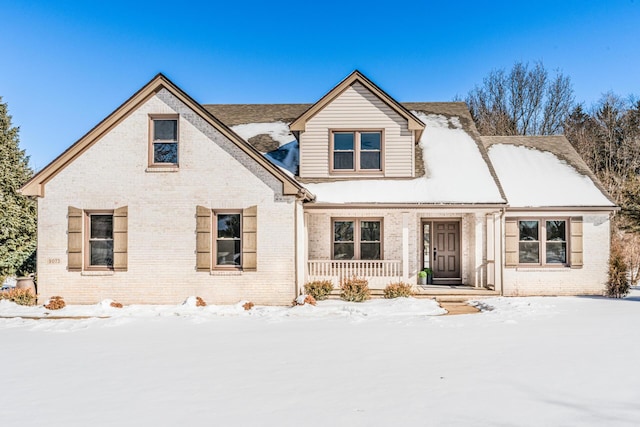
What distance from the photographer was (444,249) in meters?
16.6

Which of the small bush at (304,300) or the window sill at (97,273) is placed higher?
the window sill at (97,273)


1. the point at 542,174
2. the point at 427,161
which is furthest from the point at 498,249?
the point at 427,161

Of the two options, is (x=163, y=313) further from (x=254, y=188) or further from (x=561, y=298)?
(x=561, y=298)

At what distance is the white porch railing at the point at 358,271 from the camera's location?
47.8 feet

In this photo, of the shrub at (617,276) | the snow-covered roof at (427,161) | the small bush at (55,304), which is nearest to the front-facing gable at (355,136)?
the snow-covered roof at (427,161)

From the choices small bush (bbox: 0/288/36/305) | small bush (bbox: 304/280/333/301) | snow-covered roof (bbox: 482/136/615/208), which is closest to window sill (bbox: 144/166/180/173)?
small bush (bbox: 0/288/36/305)

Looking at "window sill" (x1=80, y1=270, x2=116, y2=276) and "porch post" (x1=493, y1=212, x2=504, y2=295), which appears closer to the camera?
"window sill" (x1=80, y1=270, x2=116, y2=276)

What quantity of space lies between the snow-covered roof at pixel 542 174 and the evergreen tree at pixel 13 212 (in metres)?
20.2

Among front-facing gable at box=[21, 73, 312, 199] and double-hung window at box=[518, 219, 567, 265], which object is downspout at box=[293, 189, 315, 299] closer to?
front-facing gable at box=[21, 73, 312, 199]

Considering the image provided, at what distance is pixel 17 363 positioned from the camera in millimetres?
7152

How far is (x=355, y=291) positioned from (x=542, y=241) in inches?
263

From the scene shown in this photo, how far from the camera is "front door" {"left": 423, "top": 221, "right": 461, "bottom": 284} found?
16453 millimetres

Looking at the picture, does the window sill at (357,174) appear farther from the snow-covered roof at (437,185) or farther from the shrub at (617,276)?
the shrub at (617,276)

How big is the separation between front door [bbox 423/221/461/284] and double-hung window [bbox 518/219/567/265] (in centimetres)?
217
